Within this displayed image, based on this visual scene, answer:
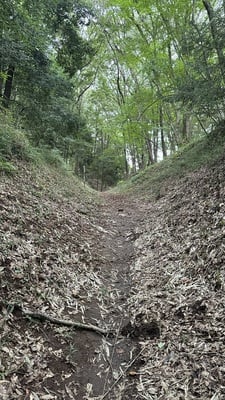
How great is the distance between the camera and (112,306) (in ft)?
14.2

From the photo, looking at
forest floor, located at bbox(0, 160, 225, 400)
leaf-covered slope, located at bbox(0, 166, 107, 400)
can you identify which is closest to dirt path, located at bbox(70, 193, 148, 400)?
forest floor, located at bbox(0, 160, 225, 400)

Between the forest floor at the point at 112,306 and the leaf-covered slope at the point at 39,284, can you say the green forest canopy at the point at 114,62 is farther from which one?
the leaf-covered slope at the point at 39,284

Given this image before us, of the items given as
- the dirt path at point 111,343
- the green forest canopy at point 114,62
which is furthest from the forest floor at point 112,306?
the green forest canopy at point 114,62

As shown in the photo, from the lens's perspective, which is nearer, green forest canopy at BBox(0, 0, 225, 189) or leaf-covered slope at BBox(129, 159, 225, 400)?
leaf-covered slope at BBox(129, 159, 225, 400)

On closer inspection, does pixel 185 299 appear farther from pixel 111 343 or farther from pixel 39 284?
pixel 39 284

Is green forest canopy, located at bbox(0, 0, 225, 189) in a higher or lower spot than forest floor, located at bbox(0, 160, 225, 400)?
higher

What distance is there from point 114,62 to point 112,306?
22254 mm

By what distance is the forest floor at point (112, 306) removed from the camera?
284 cm

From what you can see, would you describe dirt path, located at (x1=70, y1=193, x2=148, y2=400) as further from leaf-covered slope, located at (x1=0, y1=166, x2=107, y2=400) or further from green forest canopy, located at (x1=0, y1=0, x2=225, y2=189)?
green forest canopy, located at (x1=0, y1=0, x2=225, y2=189)

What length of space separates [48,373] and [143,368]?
3.35 feet

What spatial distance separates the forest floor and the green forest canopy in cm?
307

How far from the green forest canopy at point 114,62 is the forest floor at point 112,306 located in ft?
10.1

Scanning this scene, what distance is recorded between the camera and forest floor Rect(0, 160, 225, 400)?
9.31 feet

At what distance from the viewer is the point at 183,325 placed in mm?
3541
